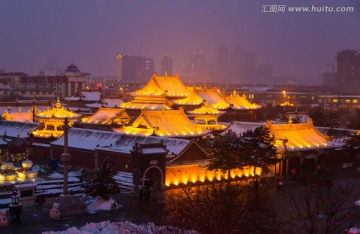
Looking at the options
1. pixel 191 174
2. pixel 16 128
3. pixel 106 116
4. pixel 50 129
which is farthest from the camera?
pixel 106 116

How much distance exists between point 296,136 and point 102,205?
18.8 m

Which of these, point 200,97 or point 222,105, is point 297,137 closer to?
point 222,105

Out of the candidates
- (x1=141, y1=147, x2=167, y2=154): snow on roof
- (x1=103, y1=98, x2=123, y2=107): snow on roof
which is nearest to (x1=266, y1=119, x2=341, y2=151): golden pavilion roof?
(x1=141, y1=147, x2=167, y2=154): snow on roof

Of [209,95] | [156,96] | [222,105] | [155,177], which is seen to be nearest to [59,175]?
[155,177]

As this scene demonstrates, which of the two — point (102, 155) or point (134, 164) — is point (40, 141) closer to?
point (102, 155)

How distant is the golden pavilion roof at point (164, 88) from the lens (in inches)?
2147

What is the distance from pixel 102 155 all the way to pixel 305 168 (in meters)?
14.5

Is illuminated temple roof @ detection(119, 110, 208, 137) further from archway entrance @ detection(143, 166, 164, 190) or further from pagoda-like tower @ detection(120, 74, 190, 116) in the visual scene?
archway entrance @ detection(143, 166, 164, 190)

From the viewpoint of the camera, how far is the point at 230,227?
17.3m

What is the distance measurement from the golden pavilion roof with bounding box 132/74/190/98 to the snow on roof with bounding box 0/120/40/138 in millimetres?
10504

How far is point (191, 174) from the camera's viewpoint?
35.6 meters

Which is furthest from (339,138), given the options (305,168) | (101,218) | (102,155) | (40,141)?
(101,218)

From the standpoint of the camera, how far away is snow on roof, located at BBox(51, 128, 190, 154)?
36375 millimetres

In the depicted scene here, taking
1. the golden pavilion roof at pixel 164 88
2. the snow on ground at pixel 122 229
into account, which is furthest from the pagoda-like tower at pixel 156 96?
the snow on ground at pixel 122 229
